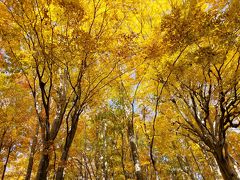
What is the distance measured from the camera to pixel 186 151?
1739 cm

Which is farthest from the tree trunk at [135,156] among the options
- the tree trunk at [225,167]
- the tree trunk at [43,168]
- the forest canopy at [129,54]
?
the tree trunk at [43,168]

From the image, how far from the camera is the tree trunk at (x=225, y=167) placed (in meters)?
6.27

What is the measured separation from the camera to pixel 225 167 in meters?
6.45

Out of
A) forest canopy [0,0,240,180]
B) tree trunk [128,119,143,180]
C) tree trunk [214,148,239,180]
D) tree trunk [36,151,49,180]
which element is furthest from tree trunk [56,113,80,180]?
tree trunk [214,148,239,180]

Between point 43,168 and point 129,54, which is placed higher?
point 129,54

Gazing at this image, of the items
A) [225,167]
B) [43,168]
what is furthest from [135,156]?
[43,168]

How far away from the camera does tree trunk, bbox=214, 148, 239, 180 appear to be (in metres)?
6.27

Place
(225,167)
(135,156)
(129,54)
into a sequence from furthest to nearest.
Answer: (135,156), (129,54), (225,167)

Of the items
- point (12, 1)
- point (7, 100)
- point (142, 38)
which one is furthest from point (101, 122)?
point (12, 1)

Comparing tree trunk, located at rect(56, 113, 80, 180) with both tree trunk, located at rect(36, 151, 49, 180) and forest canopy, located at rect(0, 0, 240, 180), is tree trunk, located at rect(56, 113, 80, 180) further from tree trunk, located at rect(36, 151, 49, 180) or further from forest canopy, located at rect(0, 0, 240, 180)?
tree trunk, located at rect(36, 151, 49, 180)

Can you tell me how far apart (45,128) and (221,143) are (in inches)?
209

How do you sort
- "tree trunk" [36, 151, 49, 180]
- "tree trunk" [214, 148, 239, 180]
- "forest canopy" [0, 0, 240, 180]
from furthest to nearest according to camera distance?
"tree trunk" [214, 148, 239, 180], "forest canopy" [0, 0, 240, 180], "tree trunk" [36, 151, 49, 180]

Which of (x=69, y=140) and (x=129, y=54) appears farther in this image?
(x=129, y=54)

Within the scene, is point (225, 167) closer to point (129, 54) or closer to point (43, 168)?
point (129, 54)
